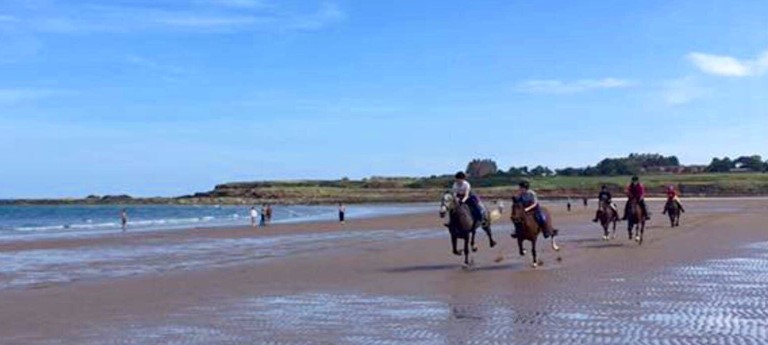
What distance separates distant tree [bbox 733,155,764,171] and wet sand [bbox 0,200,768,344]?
16126 centimetres

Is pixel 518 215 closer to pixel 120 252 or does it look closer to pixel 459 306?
pixel 459 306

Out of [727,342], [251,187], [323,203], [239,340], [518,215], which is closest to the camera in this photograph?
[727,342]

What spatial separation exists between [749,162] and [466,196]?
171498 mm

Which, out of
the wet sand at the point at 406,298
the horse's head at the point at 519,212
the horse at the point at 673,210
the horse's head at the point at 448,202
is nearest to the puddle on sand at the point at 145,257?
the wet sand at the point at 406,298

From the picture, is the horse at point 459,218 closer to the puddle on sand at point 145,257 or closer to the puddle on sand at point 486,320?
the puddle on sand at point 486,320

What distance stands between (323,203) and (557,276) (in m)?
126

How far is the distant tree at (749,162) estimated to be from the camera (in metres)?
180

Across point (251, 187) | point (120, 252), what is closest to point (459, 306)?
point (120, 252)

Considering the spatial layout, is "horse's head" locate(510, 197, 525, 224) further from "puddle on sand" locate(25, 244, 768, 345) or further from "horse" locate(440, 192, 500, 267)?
"puddle on sand" locate(25, 244, 768, 345)

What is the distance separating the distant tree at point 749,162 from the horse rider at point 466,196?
552ft

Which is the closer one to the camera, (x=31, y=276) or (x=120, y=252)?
(x=31, y=276)

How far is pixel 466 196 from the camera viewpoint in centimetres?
2173

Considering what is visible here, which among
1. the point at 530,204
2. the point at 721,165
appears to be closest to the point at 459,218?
the point at 530,204

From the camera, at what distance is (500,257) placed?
2378 cm
